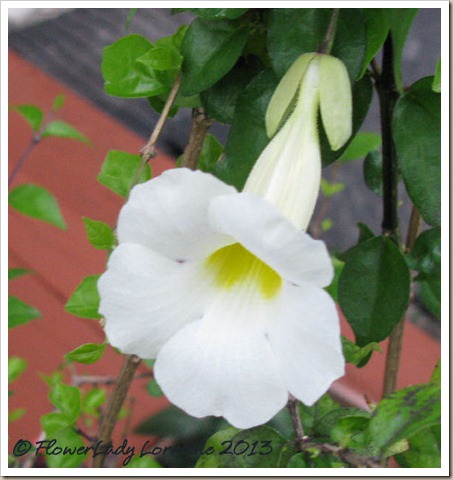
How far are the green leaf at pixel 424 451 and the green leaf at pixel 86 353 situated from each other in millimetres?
171

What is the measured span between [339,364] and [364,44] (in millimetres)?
162

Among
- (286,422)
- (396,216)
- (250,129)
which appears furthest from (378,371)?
(250,129)

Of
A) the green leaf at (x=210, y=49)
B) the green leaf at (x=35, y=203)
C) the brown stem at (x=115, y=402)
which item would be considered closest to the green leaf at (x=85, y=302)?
the brown stem at (x=115, y=402)

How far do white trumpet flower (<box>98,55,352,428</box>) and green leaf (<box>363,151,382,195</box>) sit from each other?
21 cm

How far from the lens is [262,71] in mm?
343

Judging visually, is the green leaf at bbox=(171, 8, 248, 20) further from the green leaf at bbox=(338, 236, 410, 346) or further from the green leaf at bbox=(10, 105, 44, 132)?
the green leaf at bbox=(10, 105, 44, 132)

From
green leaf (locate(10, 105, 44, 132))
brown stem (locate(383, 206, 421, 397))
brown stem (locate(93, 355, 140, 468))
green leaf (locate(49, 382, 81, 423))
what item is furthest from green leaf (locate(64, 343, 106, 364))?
green leaf (locate(10, 105, 44, 132))

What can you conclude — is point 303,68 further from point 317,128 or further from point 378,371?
point 378,371

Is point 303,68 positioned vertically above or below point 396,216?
above

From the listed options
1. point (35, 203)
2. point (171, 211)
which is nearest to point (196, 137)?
point (171, 211)

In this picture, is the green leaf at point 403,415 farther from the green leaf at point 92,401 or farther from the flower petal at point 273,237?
the green leaf at point 92,401

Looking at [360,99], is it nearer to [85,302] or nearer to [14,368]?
[85,302]

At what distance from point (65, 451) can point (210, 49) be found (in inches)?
11.0

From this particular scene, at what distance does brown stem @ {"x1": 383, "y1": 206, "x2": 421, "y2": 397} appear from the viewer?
479 millimetres
